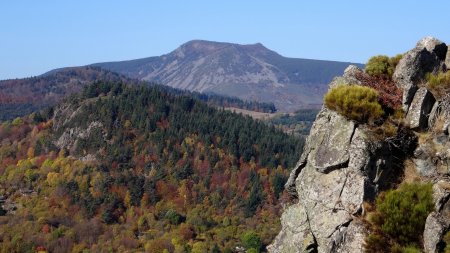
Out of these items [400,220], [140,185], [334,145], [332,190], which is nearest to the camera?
[400,220]

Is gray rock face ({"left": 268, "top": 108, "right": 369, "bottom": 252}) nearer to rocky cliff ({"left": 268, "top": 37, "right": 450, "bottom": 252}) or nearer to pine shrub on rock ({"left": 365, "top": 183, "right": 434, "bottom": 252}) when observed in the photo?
rocky cliff ({"left": 268, "top": 37, "right": 450, "bottom": 252})

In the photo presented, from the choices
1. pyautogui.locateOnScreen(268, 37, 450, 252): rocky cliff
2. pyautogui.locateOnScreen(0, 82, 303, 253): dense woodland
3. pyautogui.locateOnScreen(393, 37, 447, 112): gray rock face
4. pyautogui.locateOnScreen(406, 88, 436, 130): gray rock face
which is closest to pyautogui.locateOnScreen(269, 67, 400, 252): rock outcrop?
pyautogui.locateOnScreen(268, 37, 450, 252): rocky cliff

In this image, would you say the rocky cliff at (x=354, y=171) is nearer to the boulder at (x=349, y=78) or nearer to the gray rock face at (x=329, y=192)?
the gray rock face at (x=329, y=192)

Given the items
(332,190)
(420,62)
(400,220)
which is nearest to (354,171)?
(332,190)

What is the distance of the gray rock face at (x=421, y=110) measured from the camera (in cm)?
2170

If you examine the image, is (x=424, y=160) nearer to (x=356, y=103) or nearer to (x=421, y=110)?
(x=421, y=110)

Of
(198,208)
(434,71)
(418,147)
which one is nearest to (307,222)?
(418,147)

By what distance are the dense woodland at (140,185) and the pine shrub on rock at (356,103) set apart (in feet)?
326

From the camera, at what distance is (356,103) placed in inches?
855

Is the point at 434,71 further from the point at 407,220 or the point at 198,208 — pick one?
the point at 198,208

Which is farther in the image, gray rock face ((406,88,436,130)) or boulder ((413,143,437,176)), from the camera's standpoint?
gray rock face ((406,88,436,130))

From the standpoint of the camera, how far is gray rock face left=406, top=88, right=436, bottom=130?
2170 centimetres

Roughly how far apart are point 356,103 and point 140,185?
152 m

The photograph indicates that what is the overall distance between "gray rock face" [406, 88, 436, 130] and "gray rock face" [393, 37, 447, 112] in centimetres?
136
